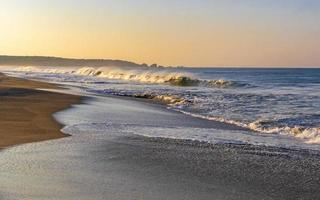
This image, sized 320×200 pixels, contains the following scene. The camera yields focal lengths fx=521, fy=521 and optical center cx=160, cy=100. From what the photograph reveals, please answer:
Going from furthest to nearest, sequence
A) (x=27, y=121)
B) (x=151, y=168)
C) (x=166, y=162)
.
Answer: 1. (x=27, y=121)
2. (x=166, y=162)
3. (x=151, y=168)

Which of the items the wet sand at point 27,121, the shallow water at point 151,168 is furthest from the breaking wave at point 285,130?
the wet sand at point 27,121

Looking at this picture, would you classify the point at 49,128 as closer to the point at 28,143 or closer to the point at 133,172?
the point at 28,143

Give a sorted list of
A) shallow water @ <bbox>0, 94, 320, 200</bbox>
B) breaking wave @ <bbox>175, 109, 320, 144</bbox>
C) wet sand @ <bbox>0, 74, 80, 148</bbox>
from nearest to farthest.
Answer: shallow water @ <bbox>0, 94, 320, 200</bbox>
wet sand @ <bbox>0, 74, 80, 148</bbox>
breaking wave @ <bbox>175, 109, 320, 144</bbox>

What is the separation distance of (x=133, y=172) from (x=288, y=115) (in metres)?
10.5

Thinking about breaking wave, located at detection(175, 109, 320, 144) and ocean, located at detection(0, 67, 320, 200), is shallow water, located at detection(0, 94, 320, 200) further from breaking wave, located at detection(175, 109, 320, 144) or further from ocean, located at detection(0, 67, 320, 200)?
breaking wave, located at detection(175, 109, 320, 144)

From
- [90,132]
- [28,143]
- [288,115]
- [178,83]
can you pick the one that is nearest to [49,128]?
[90,132]

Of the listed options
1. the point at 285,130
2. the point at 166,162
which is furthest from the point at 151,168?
the point at 285,130

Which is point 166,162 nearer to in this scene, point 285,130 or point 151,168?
point 151,168

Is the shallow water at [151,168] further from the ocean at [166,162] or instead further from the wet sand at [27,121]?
the wet sand at [27,121]

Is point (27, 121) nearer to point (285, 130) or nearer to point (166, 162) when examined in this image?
point (166, 162)

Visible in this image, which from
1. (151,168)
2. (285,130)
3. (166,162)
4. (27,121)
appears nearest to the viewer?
(151,168)

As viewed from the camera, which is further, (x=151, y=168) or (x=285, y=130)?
(x=285, y=130)

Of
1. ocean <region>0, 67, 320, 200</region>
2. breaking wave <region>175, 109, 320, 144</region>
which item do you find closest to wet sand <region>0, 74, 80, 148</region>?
ocean <region>0, 67, 320, 200</region>

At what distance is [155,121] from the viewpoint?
14977 mm
